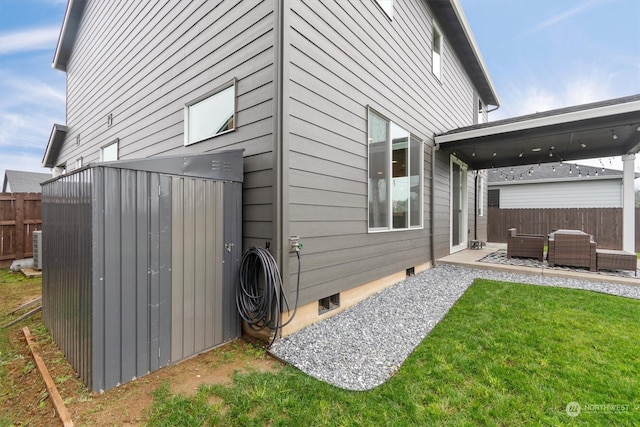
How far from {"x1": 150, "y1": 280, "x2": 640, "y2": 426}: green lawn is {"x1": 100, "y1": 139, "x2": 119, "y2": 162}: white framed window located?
599 cm

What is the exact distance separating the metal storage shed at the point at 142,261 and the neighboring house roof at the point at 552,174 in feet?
45.8

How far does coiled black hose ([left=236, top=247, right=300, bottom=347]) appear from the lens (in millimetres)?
2641

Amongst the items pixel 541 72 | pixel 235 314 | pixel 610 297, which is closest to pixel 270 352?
pixel 235 314

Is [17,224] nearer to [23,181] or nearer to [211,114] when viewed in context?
[211,114]

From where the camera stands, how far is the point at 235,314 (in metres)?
2.92

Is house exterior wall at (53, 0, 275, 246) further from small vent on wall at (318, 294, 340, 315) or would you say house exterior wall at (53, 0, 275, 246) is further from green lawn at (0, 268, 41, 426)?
green lawn at (0, 268, 41, 426)

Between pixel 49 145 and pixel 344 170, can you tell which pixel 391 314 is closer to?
pixel 344 170

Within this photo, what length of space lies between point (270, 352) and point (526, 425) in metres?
1.92

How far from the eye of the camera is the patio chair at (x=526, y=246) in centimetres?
616

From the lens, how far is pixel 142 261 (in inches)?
87.7

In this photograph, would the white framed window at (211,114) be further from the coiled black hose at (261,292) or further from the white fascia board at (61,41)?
the white fascia board at (61,41)

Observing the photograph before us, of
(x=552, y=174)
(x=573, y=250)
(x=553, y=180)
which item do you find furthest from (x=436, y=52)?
(x=552, y=174)

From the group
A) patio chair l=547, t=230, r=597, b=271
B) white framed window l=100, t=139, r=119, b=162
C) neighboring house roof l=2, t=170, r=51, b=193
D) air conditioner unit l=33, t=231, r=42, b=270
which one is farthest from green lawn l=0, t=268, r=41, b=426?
neighboring house roof l=2, t=170, r=51, b=193

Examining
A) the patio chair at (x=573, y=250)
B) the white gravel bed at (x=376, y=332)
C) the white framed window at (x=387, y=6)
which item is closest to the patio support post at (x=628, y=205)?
the patio chair at (x=573, y=250)
